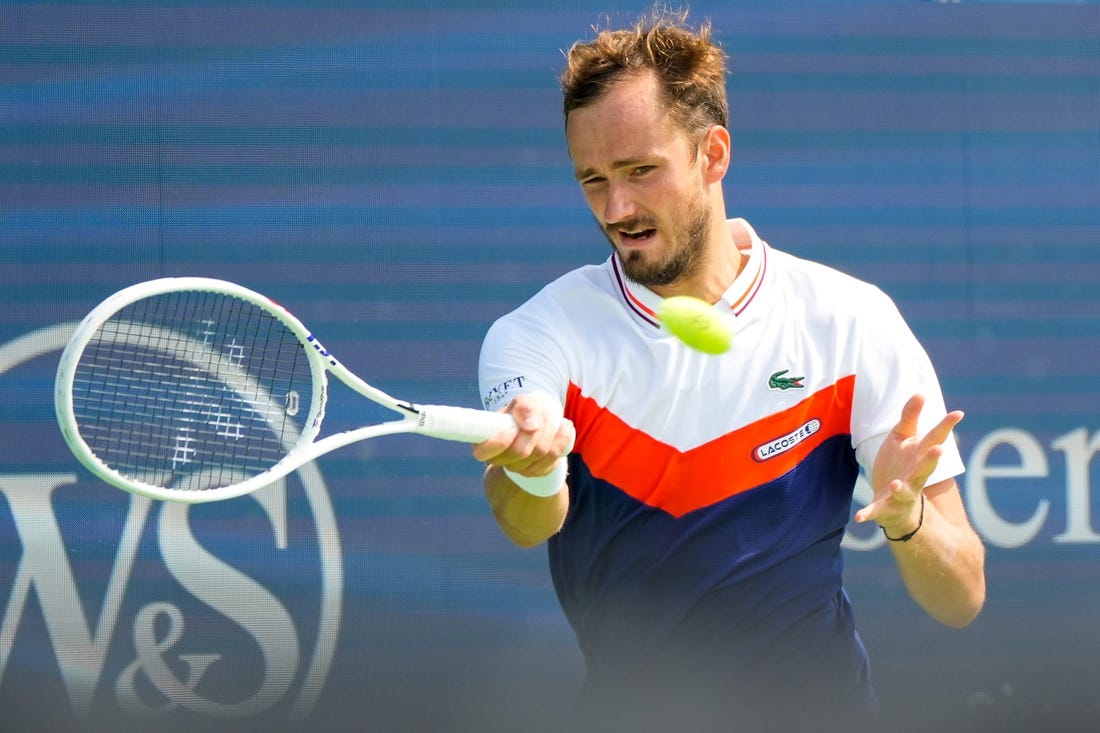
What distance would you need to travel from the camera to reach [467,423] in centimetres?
199

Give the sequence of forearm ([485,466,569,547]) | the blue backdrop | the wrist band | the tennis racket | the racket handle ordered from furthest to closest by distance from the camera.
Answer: the blue backdrop, the tennis racket, forearm ([485,466,569,547]), the wrist band, the racket handle

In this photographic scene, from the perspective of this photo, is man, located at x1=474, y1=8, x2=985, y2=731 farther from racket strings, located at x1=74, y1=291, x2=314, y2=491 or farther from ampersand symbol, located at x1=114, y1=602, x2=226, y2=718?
ampersand symbol, located at x1=114, y1=602, x2=226, y2=718

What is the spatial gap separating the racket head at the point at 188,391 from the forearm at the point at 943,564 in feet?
3.93

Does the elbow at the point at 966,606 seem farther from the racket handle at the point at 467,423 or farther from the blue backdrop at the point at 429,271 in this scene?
the blue backdrop at the point at 429,271

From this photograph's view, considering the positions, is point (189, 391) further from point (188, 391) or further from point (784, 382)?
point (784, 382)

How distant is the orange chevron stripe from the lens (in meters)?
2.40

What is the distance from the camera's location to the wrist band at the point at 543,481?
2146 mm

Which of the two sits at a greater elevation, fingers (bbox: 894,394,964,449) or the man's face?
the man's face

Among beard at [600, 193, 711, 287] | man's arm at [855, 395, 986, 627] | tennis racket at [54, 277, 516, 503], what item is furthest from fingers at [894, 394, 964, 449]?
tennis racket at [54, 277, 516, 503]

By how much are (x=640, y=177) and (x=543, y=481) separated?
57cm

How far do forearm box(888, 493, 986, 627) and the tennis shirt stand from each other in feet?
0.37

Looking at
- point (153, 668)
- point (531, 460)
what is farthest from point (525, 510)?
point (153, 668)

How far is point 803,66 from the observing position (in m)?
3.55

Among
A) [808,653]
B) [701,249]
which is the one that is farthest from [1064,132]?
[808,653]
